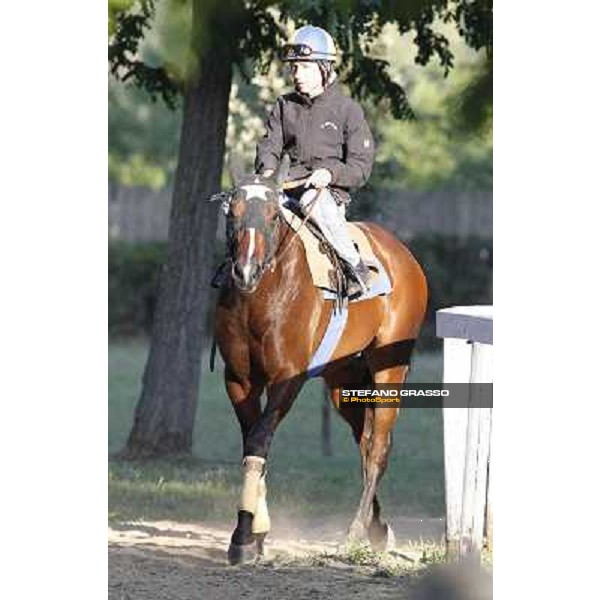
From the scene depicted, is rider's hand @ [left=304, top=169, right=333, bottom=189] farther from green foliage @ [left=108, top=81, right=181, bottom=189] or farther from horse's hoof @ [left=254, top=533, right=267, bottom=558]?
green foliage @ [left=108, top=81, right=181, bottom=189]

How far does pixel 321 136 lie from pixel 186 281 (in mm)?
3080

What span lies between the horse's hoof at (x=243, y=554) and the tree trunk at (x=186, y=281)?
3046mm

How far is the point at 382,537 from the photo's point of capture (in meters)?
7.45

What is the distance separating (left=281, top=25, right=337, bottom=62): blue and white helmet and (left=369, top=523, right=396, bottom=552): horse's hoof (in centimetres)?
189

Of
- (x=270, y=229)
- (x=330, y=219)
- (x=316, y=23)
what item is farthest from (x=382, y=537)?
(x=316, y=23)

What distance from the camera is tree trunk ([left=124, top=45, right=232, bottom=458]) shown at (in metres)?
9.62

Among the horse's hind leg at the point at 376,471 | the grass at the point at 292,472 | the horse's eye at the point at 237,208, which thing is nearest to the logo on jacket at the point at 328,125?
the horse's eye at the point at 237,208

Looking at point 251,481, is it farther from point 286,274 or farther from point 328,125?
point 328,125

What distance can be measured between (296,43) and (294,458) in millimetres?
4944

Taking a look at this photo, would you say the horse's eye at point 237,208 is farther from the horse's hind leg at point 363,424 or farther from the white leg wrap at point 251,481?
the horse's hind leg at point 363,424

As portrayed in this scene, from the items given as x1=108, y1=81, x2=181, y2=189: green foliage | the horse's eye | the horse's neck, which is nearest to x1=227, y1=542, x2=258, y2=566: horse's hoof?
the horse's neck

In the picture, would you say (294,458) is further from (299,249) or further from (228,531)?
(299,249)

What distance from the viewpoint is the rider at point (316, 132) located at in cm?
690
